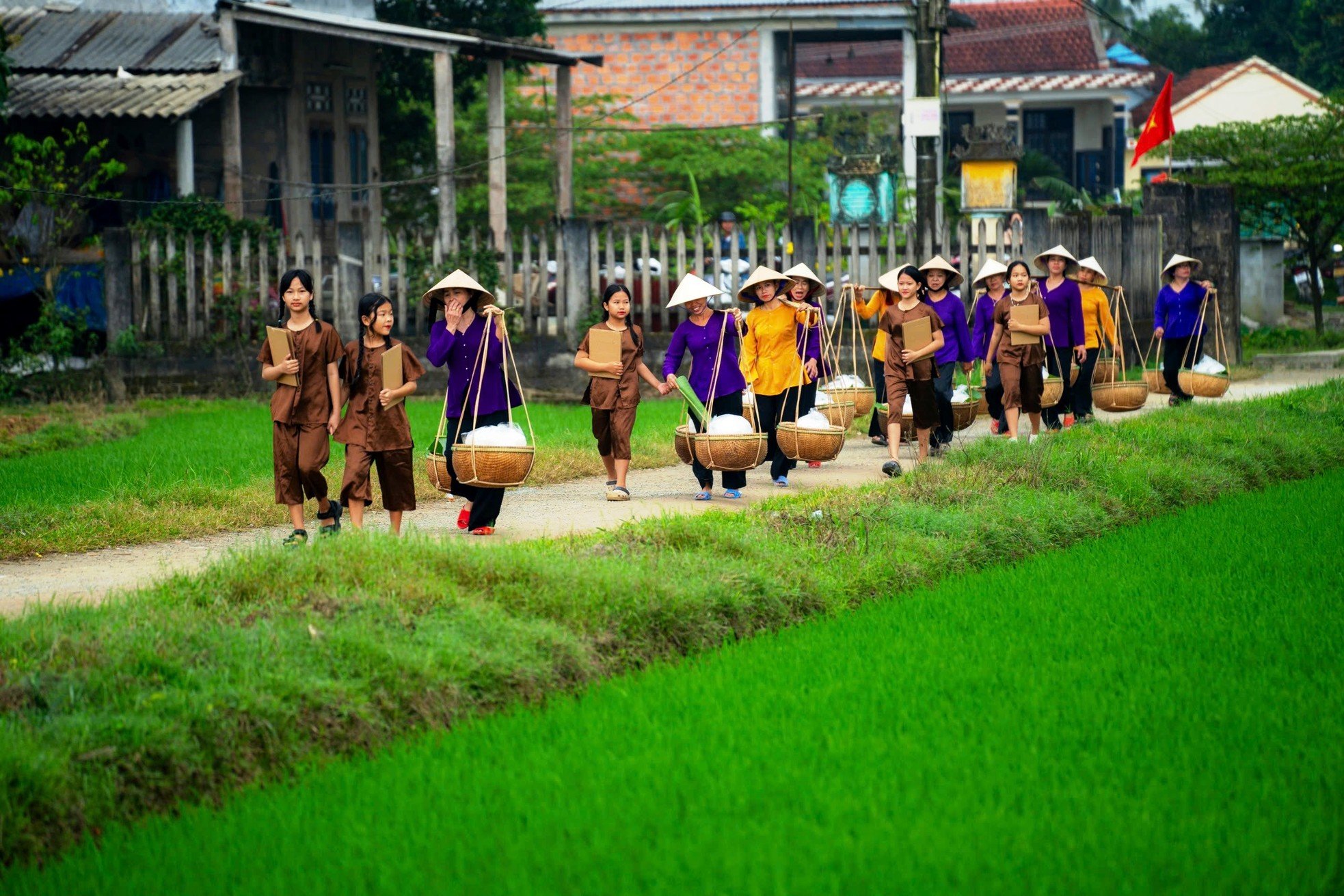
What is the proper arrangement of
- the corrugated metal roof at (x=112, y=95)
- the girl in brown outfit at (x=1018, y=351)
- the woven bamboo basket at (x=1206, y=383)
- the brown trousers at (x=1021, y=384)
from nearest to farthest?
1. the girl in brown outfit at (x=1018, y=351)
2. the brown trousers at (x=1021, y=384)
3. the woven bamboo basket at (x=1206, y=383)
4. the corrugated metal roof at (x=112, y=95)

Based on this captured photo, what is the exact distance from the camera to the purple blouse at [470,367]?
398 inches

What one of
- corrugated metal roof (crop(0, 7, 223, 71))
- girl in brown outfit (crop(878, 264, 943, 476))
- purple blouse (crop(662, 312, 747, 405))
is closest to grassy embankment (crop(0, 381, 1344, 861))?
purple blouse (crop(662, 312, 747, 405))

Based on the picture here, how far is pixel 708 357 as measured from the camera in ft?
38.2

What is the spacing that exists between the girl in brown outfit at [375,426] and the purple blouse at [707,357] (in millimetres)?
2466

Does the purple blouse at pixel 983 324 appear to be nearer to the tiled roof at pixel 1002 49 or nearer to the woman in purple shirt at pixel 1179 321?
the woman in purple shirt at pixel 1179 321

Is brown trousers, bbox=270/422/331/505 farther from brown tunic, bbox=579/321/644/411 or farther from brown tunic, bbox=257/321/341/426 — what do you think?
brown tunic, bbox=579/321/644/411

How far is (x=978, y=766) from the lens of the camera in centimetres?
499

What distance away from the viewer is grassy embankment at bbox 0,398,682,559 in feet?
32.5

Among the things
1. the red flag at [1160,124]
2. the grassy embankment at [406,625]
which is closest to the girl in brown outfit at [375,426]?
the grassy embankment at [406,625]

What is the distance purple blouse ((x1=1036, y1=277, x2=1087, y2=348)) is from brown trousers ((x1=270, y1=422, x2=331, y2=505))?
300 inches

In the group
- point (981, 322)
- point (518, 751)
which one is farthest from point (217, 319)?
point (518, 751)

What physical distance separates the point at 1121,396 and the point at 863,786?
10.5 meters

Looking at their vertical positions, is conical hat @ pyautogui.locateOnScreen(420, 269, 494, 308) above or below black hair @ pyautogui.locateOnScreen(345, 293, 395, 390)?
above

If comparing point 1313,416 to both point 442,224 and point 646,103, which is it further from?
point 646,103
